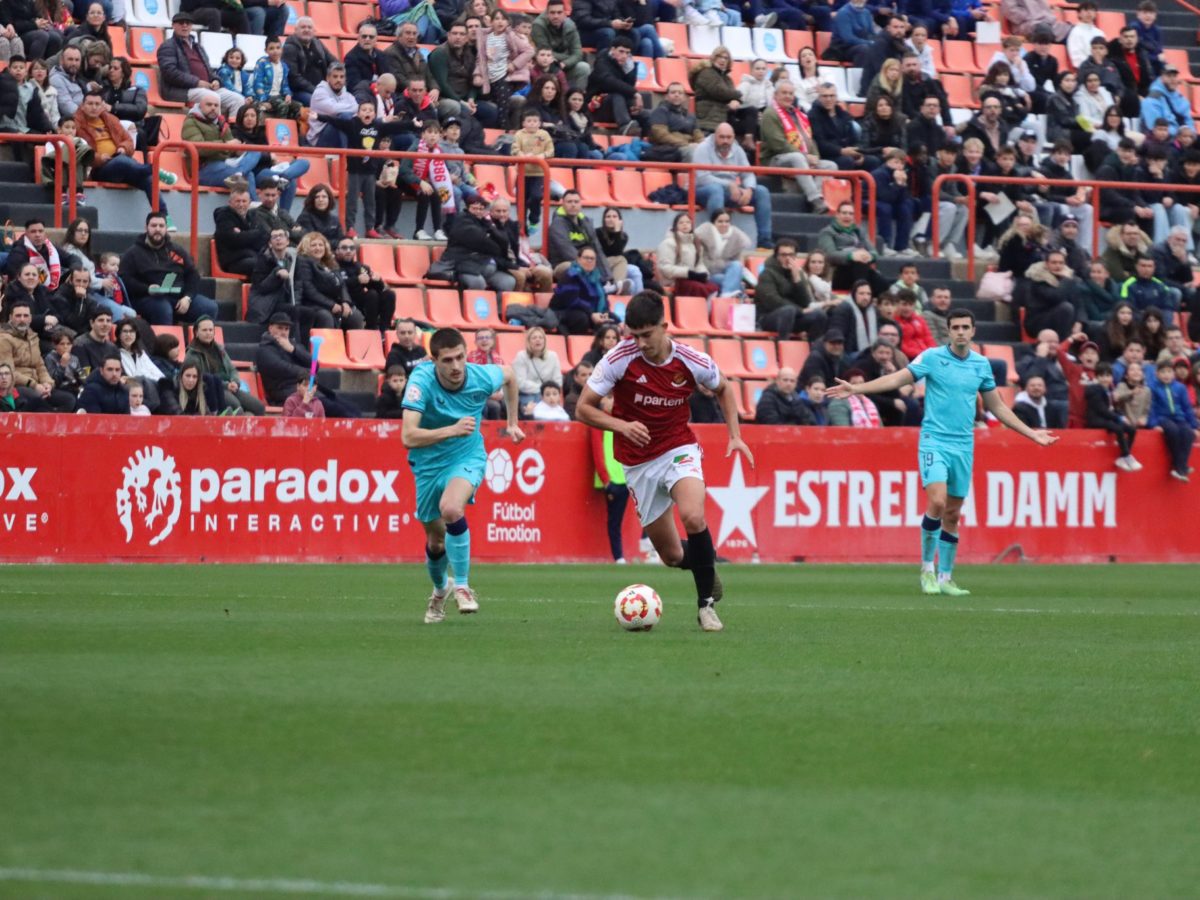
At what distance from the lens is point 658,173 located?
28.4 meters

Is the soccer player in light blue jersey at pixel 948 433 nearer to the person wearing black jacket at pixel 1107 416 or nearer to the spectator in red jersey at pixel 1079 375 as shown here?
the person wearing black jacket at pixel 1107 416

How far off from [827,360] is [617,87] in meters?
5.92

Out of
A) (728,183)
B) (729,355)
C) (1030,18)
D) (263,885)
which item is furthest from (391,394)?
(263,885)

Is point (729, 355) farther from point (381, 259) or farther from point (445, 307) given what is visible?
point (381, 259)

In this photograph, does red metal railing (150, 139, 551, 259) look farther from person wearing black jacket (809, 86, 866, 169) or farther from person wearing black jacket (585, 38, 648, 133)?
person wearing black jacket (809, 86, 866, 169)

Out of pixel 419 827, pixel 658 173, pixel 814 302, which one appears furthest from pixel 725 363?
pixel 419 827

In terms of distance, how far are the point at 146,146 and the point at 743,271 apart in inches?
307

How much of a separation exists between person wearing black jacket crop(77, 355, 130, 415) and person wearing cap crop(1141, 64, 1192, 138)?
713 inches

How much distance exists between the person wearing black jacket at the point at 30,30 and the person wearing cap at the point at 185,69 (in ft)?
4.49

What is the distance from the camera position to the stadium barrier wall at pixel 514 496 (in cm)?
2095

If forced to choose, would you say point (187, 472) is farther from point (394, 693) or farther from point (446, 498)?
point (394, 693)

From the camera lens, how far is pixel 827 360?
2525 centimetres

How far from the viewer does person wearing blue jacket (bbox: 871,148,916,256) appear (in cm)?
2947

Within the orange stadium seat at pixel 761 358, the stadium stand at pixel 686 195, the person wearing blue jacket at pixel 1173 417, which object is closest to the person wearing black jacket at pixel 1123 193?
the stadium stand at pixel 686 195
